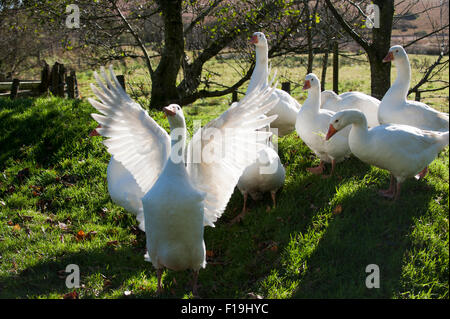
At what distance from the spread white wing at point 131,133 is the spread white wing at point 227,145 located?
1.29ft

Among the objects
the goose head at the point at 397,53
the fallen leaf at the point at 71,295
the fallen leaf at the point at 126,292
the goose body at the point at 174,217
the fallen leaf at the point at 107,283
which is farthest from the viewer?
the goose head at the point at 397,53

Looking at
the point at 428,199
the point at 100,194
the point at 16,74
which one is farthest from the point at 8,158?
the point at 16,74

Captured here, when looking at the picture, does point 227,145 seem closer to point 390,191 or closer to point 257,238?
point 257,238

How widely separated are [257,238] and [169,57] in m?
→ 5.41

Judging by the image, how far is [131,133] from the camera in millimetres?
4066

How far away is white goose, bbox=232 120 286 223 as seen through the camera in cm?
529

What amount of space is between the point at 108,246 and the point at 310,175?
3.05m

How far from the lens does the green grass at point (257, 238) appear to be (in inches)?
160

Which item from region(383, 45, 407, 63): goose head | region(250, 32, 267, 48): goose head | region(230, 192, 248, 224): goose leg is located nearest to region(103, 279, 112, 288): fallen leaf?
region(230, 192, 248, 224): goose leg

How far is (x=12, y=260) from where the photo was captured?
4.72 meters

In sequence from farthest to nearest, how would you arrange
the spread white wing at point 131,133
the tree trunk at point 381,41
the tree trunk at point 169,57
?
the tree trunk at point 169,57 < the tree trunk at point 381,41 < the spread white wing at point 131,133

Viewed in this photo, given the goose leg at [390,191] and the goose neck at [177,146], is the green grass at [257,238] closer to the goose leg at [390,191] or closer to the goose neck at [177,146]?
the goose leg at [390,191]

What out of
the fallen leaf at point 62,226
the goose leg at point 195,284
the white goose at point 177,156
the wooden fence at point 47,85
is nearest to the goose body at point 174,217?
the white goose at point 177,156

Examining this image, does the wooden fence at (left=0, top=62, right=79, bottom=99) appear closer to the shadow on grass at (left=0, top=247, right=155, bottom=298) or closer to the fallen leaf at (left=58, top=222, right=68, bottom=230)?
the fallen leaf at (left=58, top=222, right=68, bottom=230)
